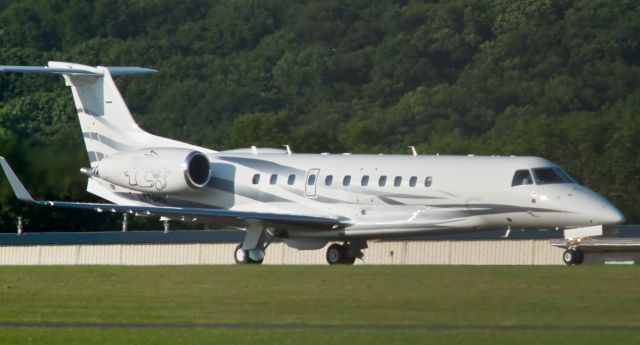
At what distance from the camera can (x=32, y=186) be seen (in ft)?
157

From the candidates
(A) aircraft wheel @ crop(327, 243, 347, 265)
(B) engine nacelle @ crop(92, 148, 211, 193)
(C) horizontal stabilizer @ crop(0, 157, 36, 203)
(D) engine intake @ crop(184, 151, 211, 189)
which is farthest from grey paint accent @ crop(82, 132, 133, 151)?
(A) aircraft wheel @ crop(327, 243, 347, 265)

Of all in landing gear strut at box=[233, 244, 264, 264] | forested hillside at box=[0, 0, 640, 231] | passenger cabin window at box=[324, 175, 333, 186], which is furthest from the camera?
forested hillside at box=[0, 0, 640, 231]

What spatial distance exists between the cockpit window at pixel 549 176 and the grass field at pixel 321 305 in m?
4.47

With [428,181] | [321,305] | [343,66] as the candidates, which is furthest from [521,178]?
[343,66]

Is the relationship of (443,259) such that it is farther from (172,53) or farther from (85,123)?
(172,53)

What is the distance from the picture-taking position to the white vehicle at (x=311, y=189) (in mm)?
38438

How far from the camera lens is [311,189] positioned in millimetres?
41156

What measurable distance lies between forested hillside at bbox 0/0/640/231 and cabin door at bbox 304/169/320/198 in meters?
35.1

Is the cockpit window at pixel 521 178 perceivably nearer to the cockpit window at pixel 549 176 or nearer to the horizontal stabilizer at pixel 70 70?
the cockpit window at pixel 549 176

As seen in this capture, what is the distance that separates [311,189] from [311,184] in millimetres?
116

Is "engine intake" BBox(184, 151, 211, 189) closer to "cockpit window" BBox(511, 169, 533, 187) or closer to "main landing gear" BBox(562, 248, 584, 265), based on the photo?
"cockpit window" BBox(511, 169, 533, 187)

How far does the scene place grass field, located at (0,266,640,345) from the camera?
2267 centimetres

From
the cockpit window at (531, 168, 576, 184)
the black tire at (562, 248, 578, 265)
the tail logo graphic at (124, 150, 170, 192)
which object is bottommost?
the black tire at (562, 248, 578, 265)

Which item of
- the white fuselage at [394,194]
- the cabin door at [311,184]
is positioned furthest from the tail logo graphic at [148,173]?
the cabin door at [311,184]
